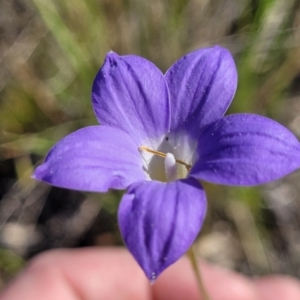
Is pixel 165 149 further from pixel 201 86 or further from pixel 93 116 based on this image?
pixel 93 116

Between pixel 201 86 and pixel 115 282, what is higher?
pixel 201 86

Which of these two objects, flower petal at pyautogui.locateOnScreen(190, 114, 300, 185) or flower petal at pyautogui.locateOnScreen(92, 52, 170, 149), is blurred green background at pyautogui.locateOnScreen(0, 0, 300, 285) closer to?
flower petal at pyautogui.locateOnScreen(92, 52, 170, 149)

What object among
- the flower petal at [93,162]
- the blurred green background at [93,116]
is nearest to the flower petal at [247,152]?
the flower petal at [93,162]

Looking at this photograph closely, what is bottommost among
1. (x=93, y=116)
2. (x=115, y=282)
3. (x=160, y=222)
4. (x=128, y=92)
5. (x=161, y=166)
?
(x=115, y=282)

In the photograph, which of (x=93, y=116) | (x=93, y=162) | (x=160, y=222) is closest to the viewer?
(x=160, y=222)

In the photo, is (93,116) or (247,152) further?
(93,116)

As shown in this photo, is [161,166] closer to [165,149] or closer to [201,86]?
[165,149]

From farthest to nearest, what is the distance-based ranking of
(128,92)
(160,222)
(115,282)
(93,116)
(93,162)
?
(93,116) < (115,282) < (128,92) < (93,162) < (160,222)

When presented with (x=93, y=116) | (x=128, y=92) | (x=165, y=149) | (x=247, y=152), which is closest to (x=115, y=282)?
(x=93, y=116)
